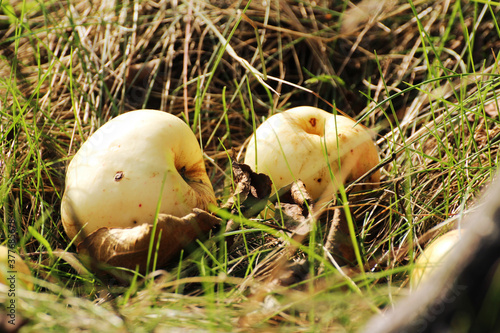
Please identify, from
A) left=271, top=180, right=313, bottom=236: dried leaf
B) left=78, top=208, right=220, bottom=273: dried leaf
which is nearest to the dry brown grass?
left=271, top=180, right=313, bottom=236: dried leaf

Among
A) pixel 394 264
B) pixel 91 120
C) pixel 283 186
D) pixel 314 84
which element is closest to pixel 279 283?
pixel 394 264

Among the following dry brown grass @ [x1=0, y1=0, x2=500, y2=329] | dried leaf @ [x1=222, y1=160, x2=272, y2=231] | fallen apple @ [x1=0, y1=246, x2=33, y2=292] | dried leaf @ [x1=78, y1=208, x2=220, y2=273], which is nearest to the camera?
fallen apple @ [x1=0, y1=246, x2=33, y2=292]

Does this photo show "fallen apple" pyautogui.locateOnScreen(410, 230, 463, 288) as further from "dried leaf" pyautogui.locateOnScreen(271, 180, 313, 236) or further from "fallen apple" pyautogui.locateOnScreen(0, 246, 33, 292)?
"fallen apple" pyautogui.locateOnScreen(0, 246, 33, 292)

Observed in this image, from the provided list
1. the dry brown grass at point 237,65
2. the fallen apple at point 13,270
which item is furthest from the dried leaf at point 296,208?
the fallen apple at point 13,270

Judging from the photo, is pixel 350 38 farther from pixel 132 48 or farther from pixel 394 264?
pixel 394 264

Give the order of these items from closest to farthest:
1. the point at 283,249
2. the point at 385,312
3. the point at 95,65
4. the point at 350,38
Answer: the point at 385,312 → the point at 283,249 → the point at 95,65 → the point at 350,38

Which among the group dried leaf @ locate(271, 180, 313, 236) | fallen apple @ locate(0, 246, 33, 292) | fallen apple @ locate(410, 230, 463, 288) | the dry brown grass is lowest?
fallen apple @ locate(0, 246, 33, 292)

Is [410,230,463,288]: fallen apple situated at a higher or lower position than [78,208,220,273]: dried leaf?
higher
